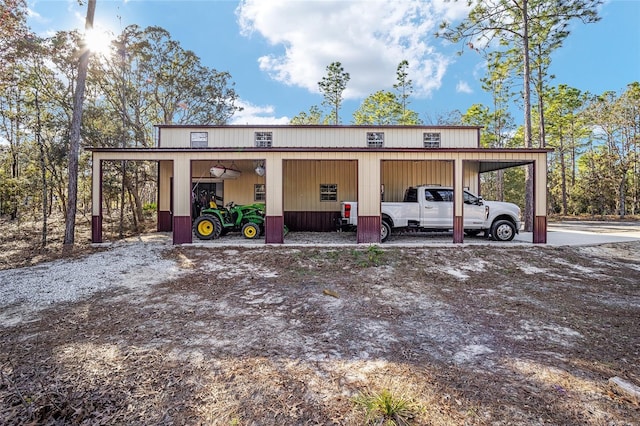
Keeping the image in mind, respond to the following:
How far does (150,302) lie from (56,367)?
185 centimetres

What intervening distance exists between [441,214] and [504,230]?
1.99m

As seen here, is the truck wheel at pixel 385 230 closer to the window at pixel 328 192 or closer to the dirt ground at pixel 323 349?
the dirt ground at pixel 323 349

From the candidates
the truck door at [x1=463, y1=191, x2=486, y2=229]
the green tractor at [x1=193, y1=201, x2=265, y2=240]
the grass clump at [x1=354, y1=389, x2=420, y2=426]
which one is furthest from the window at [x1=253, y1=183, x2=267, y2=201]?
the grass clump at [x1=354, y1=389, x2=420, y2=426]

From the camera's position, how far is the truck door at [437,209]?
31.4 feet

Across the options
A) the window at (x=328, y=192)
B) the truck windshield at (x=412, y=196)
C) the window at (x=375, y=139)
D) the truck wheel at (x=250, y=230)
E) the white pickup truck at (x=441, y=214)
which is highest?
the window at (x=375, y=139)

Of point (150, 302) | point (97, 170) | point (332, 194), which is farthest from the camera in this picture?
point (332, 194)

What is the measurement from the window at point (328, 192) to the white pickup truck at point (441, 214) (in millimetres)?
3166

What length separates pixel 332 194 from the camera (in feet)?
42.3

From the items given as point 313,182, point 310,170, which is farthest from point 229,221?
point 310,170

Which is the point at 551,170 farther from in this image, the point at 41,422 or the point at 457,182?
the point at 41,422

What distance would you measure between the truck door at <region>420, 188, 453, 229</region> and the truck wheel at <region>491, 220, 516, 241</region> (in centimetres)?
145

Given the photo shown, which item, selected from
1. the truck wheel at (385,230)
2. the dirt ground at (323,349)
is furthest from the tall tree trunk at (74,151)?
the truck wheel at (385,230)

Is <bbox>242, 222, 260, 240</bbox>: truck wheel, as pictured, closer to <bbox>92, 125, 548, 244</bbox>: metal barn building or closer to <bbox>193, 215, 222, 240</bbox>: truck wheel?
<bbox>193, 215, 222, 240</bbox>: truck wheel

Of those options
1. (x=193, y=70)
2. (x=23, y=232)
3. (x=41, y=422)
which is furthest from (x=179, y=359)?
(x=193, y=70)
